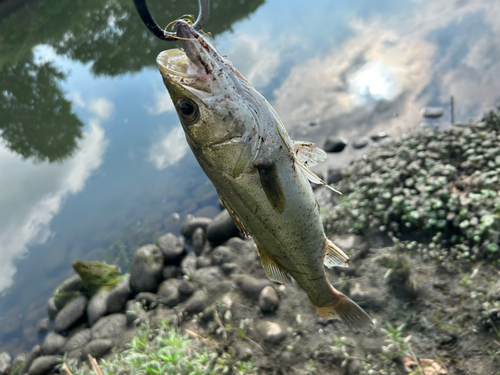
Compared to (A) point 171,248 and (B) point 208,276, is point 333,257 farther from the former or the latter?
(A) point 171,248

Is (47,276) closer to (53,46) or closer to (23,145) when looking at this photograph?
(23,145)

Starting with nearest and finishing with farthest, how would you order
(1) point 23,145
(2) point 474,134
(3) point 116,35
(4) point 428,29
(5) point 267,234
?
(5) point 267,234 < (2) point 474,134 < (4) point 428,29 < (1) point 23,145 < (3) point 116,35

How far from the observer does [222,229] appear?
20.9ft

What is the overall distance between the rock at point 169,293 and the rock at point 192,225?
1.34 metres

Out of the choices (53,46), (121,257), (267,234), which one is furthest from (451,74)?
(53,46)

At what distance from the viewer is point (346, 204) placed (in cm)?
522

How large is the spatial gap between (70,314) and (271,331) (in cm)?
420

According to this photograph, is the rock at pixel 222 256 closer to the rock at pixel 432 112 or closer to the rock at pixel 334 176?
the rock at pixel 334 176

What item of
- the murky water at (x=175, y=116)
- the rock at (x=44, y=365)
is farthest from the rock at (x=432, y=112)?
the rock at (x=44, y=365)

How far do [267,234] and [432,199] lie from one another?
10.5 feet

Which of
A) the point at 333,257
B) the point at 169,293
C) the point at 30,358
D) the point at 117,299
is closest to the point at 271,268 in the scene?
the point at 333,257

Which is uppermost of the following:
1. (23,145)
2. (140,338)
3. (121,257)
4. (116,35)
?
(116,35)

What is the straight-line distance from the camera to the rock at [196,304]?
197 inches

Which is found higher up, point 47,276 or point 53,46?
point 53,46
